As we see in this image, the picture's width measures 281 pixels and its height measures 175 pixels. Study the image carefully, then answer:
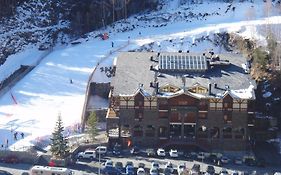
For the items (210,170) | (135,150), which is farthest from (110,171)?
(210,170)

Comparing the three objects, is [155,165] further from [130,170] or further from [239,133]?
[239,133]

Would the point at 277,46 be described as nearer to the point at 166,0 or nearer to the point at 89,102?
the point at 89,102

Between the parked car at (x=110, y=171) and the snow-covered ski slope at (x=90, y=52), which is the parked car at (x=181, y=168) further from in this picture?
the snow-covered ski slope at (x=90, y=52)

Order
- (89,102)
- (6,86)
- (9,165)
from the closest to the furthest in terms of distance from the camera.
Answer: (9,165), (89,102), (6,86)

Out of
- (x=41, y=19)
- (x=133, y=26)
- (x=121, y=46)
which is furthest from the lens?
(x=41, y=19)

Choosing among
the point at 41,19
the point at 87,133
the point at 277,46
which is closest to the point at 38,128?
the point at 87,133

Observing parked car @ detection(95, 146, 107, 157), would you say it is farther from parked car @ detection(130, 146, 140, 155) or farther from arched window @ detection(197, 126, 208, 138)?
arched window @ detection(197, 126, 208, 138)
